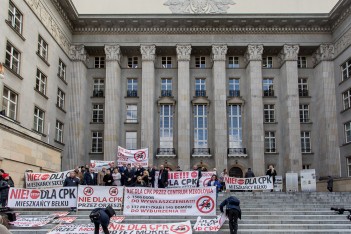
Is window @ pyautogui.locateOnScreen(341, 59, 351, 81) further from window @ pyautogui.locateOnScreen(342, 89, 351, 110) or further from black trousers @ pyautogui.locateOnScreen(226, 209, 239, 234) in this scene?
black trousers @ pyautogui.locateOnScreen(226, 209, 239, 234)

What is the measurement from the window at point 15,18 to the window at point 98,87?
14.1 metres

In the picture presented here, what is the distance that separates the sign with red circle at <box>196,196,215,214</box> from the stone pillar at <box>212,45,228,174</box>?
71.1 feet

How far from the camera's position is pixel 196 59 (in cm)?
4434

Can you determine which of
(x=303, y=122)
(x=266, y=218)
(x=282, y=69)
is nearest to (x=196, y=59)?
(x=282, y=69)

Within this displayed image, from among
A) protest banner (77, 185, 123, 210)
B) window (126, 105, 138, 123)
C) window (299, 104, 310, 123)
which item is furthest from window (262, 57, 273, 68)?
protest banner (77, 185, 123, 210)

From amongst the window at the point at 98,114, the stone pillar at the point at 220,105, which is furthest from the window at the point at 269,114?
the window at the point at 98,114

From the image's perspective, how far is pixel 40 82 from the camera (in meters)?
33.6

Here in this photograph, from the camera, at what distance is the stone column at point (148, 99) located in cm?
4006

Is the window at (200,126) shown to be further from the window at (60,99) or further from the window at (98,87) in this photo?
the window at (60,99)

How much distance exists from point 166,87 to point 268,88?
10.6m

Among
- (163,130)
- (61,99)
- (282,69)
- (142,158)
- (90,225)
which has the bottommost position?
(90,225)

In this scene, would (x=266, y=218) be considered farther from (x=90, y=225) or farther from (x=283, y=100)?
(x=283, y=100)

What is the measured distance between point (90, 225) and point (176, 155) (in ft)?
80.1

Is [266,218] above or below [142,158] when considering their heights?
below
